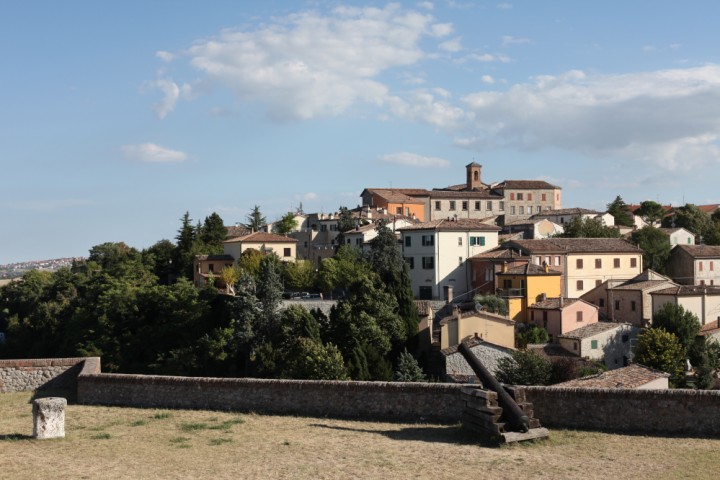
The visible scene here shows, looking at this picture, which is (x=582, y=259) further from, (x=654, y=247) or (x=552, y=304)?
(x=654, y=247)

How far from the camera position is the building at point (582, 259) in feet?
185

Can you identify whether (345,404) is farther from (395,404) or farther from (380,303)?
(380,303)

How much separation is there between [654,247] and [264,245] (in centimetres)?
3258

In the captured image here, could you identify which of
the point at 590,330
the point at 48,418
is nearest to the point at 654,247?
the point at 590,330

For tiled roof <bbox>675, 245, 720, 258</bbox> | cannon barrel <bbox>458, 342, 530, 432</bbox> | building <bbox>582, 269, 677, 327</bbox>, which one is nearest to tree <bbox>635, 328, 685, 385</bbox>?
building <bbox>582, 269, 677, 327</bbox>

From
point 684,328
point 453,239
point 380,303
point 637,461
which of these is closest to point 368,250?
point 453,239

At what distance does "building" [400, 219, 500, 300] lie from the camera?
57000 millimetres

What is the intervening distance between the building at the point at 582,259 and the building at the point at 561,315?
6.53m

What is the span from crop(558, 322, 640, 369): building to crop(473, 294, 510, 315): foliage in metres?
4.33

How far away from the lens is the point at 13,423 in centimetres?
1548

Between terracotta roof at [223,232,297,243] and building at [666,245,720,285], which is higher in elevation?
terracotta roof at [223,232,297,243]

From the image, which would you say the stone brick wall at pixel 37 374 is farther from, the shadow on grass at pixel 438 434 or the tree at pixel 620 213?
the tree at pixel 620 213

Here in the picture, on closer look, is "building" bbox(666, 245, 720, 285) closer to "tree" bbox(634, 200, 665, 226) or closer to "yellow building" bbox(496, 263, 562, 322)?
"yellow building" bbox(496, 263, 562, 322)

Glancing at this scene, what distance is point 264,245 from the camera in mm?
65188
